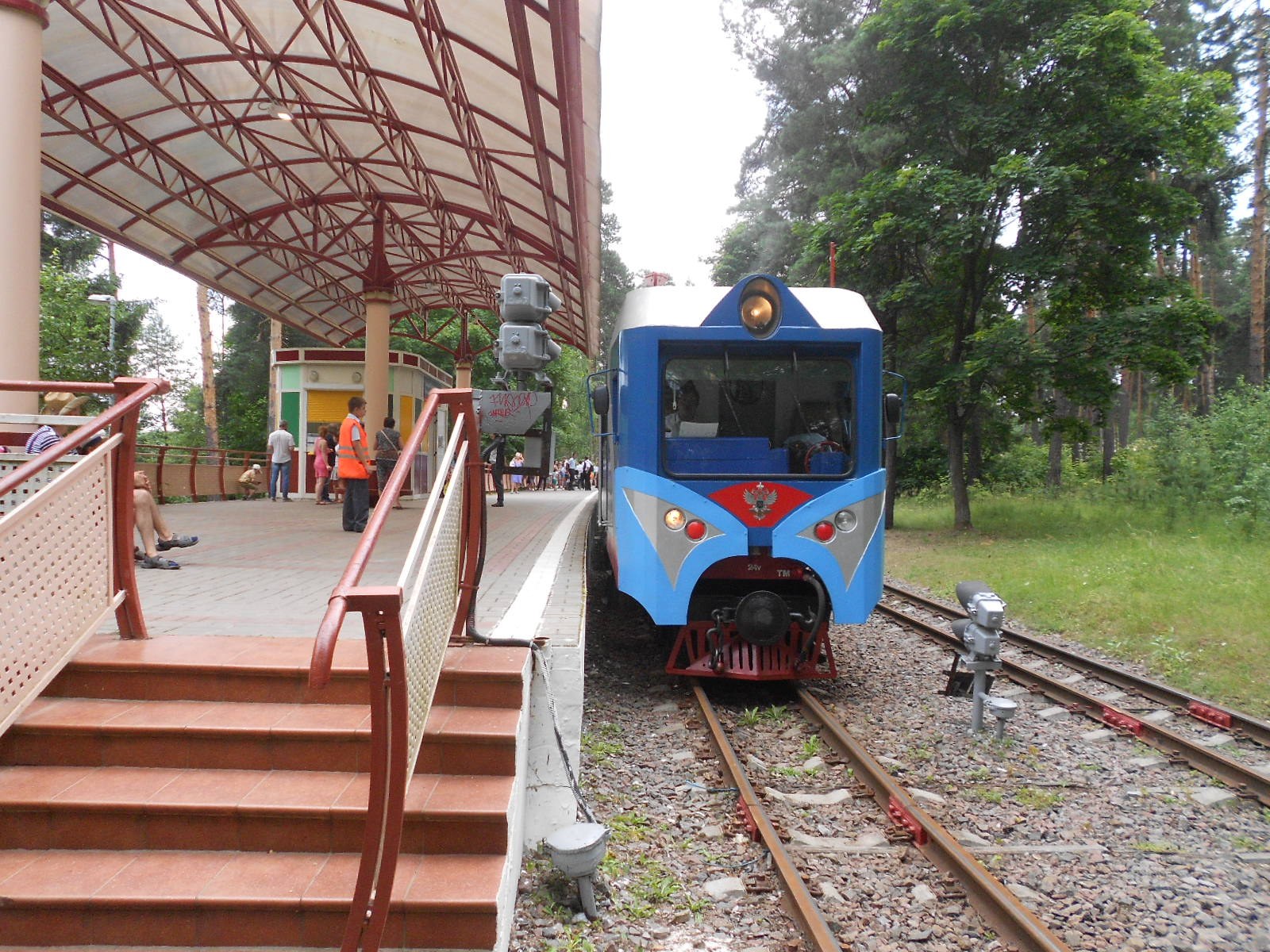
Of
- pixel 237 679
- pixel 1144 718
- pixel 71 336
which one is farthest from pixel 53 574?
pixel 71 336

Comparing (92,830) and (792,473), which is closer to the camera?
(92,830)

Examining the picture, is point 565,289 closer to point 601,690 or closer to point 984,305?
point 984,305

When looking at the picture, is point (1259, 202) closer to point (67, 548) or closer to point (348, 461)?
point (348, 461)

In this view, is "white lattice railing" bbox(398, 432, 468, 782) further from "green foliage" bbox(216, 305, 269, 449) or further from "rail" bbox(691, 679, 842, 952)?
"green foliage" bbox(216, 305, 269, 449)

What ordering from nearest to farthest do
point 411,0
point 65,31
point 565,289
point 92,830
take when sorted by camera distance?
point 92,830 → point 411,0 → point 65,31 → point 565,289

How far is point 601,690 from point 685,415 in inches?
91.5

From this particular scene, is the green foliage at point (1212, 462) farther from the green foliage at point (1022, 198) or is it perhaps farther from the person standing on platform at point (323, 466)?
the person standing on platform at point (323, 466)

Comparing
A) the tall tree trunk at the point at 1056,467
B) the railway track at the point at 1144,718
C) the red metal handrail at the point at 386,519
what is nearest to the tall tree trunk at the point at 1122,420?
the tall tree trunk at the point at 1056,467

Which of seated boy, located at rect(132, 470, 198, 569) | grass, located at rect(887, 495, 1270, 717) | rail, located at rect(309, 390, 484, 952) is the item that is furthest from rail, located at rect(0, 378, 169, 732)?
grass, located at rect(887, 495, 1270, 717)

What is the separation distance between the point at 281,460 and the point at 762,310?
13.9 m

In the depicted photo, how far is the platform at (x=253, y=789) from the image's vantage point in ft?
9.25

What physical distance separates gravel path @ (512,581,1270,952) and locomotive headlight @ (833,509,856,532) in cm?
137

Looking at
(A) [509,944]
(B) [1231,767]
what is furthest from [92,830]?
(B) [1231,767]

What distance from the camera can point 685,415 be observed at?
6.33 meters
